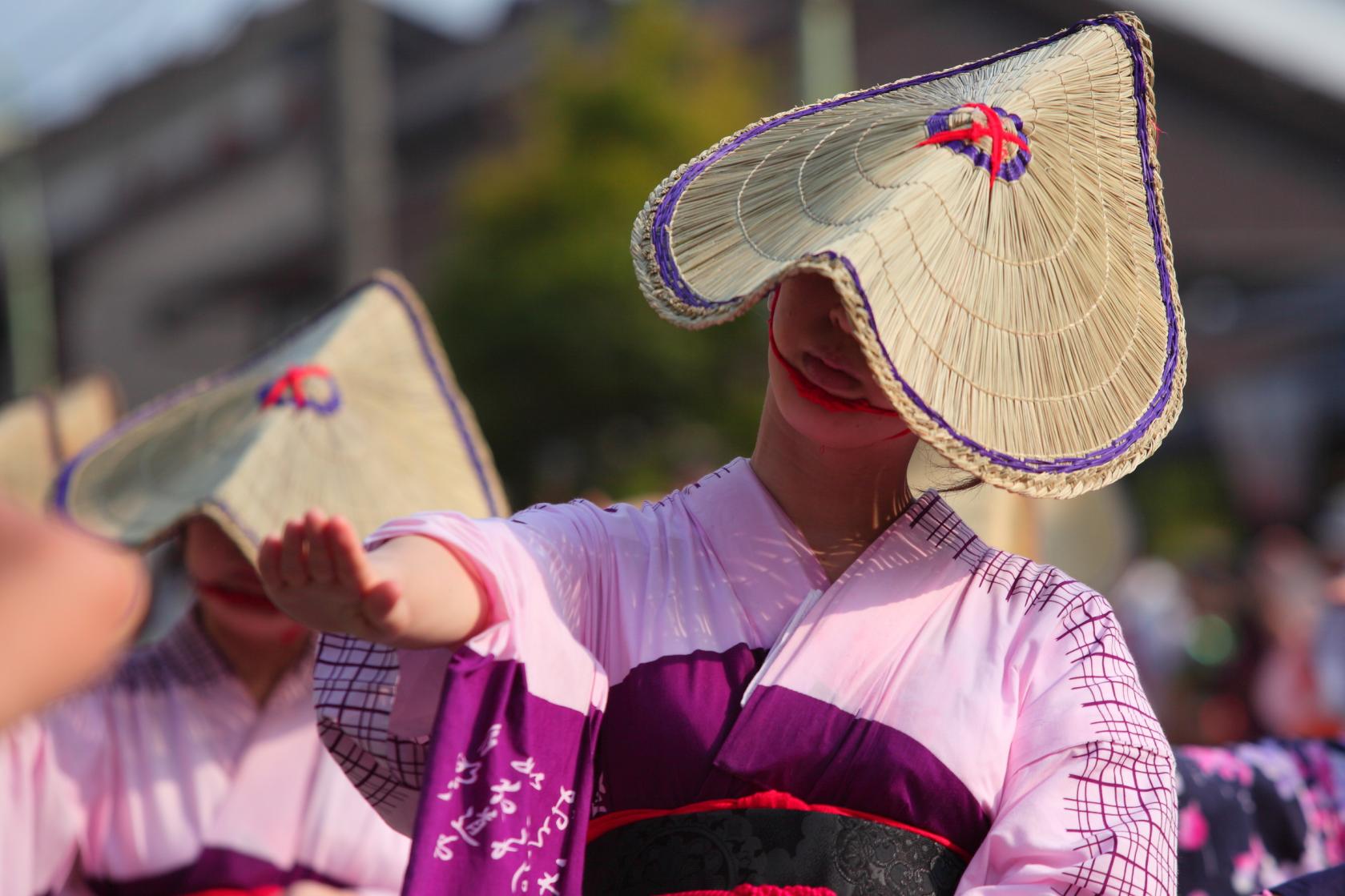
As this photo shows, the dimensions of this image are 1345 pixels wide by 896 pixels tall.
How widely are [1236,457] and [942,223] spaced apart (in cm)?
1218

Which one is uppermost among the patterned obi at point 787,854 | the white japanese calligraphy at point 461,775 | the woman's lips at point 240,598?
the woman's lips at point 240,598

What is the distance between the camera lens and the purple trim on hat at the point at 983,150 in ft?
6.03

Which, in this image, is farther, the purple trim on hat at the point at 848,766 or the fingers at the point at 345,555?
the purple trim on hat at the point at 848,766

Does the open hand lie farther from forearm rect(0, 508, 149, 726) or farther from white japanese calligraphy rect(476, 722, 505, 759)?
forearm rect(0, 508, 149, 726)

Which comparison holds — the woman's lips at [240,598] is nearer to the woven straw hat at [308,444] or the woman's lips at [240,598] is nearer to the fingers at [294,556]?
the woven straw hat at [308,444]

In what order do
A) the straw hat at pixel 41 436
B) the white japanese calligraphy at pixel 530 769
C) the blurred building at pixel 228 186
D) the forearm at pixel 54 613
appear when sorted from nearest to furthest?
the forearm at pixel 54 613 → the white japanese calligraphy at pixel 530 769 → the straw hat at pixel 41 436 → the blurred building at pixel 228 186

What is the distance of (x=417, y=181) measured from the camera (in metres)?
22.8

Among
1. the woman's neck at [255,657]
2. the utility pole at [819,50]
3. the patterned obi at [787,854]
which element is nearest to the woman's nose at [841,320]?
the patterned obi at [787,854]

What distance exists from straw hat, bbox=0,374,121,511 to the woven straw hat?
693mm

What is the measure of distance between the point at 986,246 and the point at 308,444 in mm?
1598

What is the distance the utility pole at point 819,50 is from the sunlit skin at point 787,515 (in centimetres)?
660

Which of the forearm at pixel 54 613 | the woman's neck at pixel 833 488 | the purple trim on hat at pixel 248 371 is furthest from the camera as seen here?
the purple trim on hat at pixel 248 371

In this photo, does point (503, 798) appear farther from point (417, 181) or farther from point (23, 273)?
point (417, 181)

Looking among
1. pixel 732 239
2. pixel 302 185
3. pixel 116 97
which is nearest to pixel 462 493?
pixel 732 239
